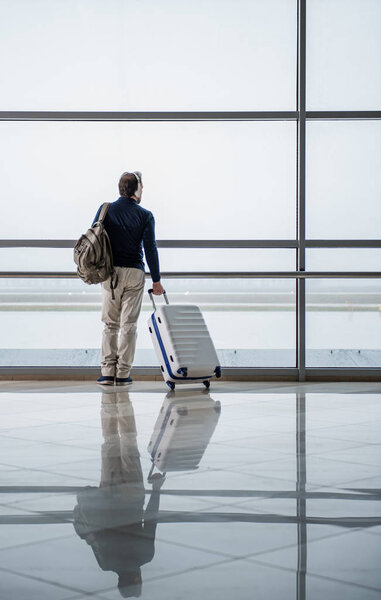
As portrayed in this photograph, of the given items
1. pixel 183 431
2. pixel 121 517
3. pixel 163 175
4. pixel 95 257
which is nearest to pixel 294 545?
pixel 121 517

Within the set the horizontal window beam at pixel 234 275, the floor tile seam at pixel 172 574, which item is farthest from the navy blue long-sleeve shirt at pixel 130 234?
the floor tile seam at pixel 172 574

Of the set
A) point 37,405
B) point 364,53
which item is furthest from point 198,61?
point 37,405

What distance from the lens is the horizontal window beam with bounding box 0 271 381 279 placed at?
28.4ft

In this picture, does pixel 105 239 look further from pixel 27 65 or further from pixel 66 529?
pixel 66 529

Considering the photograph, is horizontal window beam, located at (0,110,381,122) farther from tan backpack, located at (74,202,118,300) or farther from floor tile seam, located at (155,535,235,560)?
floor tile seam, located at (155,535,235,560)

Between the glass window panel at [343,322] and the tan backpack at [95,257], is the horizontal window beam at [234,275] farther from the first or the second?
the tan backpack at [95,257]

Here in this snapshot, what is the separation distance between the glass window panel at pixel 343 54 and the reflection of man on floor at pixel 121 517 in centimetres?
534

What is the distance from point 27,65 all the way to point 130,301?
273 centimetres

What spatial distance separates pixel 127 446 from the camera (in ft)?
15.0

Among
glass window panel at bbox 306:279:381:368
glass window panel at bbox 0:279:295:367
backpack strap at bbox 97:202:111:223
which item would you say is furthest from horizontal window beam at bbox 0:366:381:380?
backpack strap at bbox 97:202:111:223

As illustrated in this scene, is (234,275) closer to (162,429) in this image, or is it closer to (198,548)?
(162,429)

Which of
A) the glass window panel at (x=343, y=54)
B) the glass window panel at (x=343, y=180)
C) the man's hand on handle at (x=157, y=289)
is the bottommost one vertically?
the man's hand on handle at (x=157, y=289)

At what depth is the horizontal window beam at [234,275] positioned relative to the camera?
8.66 metres

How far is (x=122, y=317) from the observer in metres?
8.07
